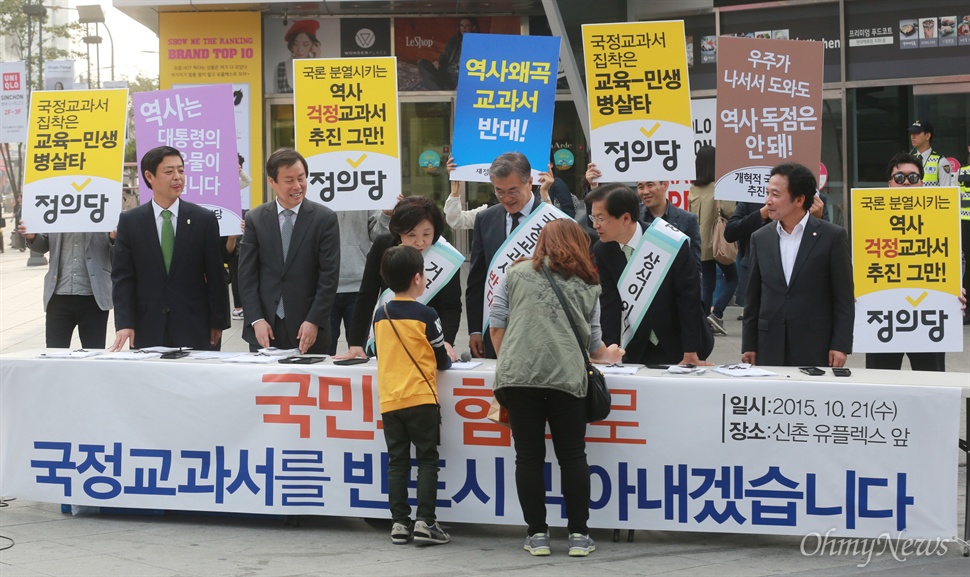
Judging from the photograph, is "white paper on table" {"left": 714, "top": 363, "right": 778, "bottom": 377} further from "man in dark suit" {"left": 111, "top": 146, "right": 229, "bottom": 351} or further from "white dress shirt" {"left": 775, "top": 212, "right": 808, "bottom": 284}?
"man in dark suit" {"left": 111, "top": 146, "right": 229, "bottom": 351}

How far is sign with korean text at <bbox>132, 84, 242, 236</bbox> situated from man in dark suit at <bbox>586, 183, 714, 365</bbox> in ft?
8.94

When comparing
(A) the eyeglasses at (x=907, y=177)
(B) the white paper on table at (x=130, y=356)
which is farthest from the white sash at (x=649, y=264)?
(B) the white paper on table at (x=130, y=356)

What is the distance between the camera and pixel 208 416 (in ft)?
20.2

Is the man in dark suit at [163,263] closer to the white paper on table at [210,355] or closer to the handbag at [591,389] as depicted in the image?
the white paper on table at [210,355]

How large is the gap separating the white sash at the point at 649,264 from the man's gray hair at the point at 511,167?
74 centimetres

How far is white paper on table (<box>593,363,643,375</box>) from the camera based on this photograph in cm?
588

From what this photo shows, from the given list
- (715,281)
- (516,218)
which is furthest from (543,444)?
(715,281)

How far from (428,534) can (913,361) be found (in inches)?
135

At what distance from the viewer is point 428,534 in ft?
18.9

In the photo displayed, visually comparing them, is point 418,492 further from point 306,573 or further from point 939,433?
point 939,433

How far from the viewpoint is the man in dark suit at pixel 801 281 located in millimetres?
6383

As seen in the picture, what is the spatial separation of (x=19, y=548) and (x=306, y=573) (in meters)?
1.52

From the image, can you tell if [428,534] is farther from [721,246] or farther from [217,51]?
[217,51]

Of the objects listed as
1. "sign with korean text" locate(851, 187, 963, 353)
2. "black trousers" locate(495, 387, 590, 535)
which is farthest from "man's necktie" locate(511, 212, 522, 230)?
"sign with korean text" locate(851, 187, 963, 353)
